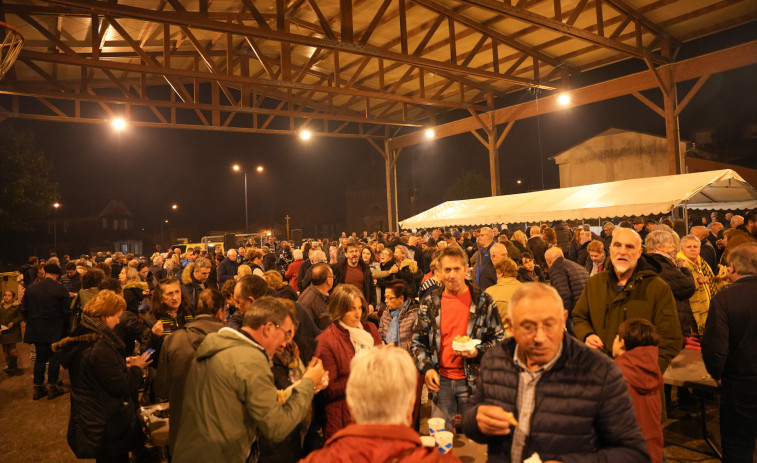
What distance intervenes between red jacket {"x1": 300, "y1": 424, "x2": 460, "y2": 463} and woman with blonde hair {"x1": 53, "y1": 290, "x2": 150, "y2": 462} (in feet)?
8.22

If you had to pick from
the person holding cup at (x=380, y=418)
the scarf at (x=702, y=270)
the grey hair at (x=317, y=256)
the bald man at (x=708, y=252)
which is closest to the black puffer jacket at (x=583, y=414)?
the person holding cup at (x=380, y=418)

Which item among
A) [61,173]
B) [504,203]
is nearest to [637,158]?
[504,203]

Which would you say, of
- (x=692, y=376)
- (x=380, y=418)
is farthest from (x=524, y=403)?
(x=692, y=376)

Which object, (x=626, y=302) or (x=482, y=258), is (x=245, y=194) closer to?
(x=482, y=258)

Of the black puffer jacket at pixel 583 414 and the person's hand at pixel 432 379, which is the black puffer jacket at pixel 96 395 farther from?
the black puffer jacket at pixel 583 414

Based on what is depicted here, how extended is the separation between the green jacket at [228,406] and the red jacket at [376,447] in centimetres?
87

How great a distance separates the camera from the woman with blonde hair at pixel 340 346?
119 inches

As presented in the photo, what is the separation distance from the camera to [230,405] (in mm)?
2207

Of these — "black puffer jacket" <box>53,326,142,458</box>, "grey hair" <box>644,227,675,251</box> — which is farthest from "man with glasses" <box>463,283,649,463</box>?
"grey hair" <box>644,227,675,251</box>

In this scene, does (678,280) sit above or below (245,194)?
below

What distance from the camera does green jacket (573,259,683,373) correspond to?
2875 mm

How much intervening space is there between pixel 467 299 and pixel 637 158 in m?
22.1

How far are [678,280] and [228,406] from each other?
3.39 meters

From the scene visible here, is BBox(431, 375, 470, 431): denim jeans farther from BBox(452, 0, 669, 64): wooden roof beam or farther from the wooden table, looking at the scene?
BBox(452, 0, 669, 64): wooden roof beam
